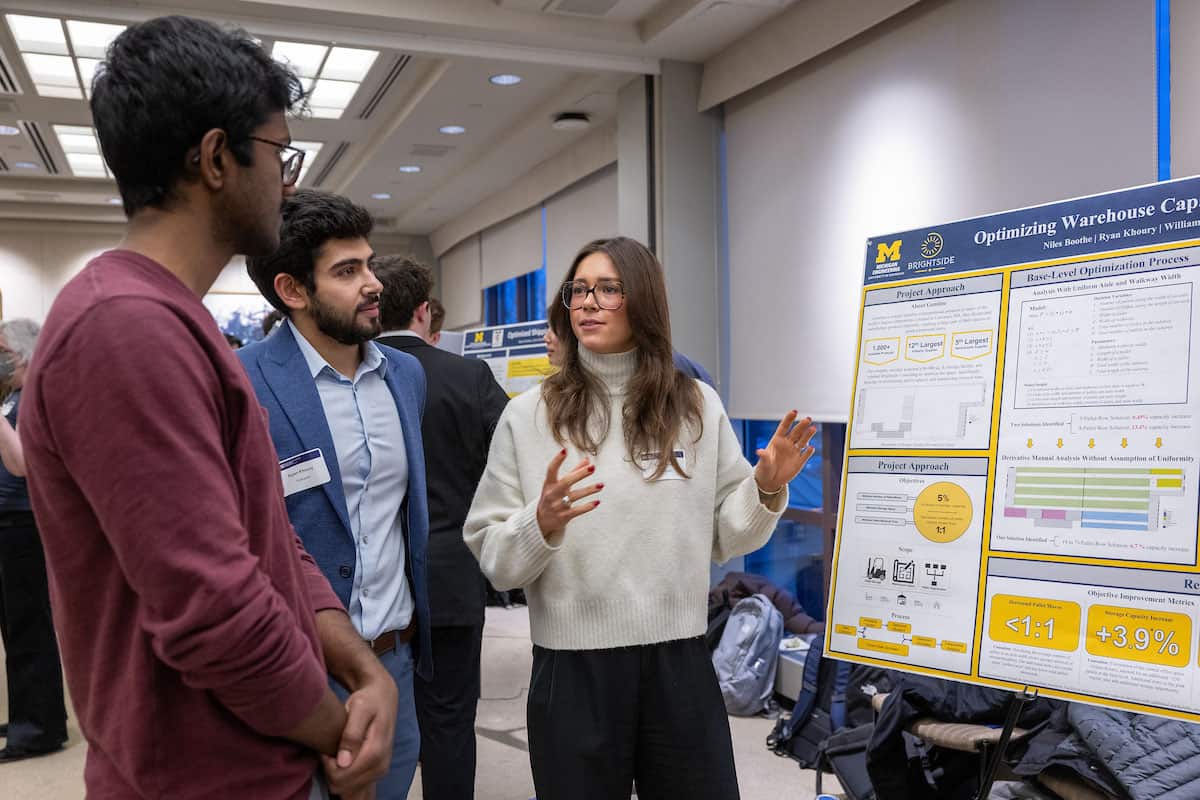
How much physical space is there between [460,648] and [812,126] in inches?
123

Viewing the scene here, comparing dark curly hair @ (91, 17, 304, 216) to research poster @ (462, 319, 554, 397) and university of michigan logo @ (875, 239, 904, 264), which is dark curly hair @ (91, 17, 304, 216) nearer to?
university of michigan logo @ (875, 239, 904, 264)

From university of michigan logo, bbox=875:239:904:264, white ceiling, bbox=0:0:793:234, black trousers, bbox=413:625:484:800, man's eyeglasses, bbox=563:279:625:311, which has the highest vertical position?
white ceiling, bbox=0:0:793:234

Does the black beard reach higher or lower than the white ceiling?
lower

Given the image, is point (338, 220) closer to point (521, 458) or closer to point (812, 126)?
point (521, 458)

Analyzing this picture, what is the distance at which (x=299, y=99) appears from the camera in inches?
40.0

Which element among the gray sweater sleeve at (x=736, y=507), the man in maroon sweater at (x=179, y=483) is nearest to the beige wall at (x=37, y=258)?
the gray sweater sleeve at (x=736, y=507)

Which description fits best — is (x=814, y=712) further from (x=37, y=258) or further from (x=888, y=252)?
(x=37, y=258)

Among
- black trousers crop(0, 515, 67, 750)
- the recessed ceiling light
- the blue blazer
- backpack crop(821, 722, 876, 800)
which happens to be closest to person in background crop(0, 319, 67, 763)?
black trousers crop(0, 515, 67, 750)

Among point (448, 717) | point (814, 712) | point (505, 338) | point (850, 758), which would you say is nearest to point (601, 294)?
point (448, 717)

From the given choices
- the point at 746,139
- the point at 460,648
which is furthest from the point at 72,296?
the point at 746,139

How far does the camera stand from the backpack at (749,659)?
4250 mm

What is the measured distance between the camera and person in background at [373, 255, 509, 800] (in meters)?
2.64

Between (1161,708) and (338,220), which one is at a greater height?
(338,220)

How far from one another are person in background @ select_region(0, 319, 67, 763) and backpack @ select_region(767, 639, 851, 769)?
2.91 metres
